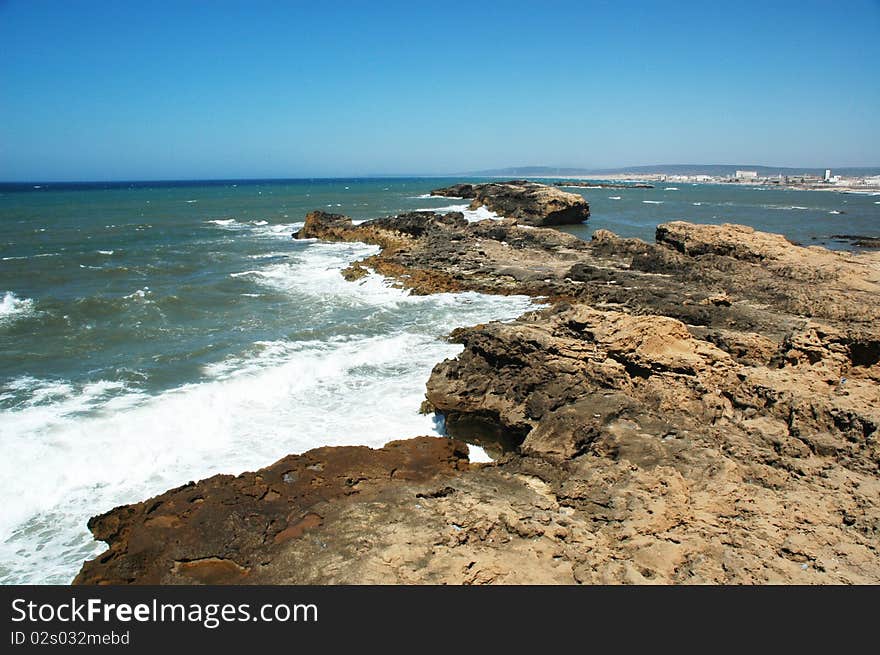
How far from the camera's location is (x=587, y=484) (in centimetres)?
559

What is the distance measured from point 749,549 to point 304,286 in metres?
18.6

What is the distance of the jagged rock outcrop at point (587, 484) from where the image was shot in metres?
4.48

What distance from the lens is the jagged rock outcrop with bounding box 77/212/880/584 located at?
14.7 feet

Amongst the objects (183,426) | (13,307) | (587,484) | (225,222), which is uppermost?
(225,222)

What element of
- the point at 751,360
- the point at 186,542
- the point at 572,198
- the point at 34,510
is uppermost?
the point at 572,198

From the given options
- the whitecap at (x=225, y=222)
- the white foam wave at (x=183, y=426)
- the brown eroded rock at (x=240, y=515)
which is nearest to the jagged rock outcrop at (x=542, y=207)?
the whitecap at (x=225, y=222)

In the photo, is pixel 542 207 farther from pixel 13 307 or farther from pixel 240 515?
pixel 240 515

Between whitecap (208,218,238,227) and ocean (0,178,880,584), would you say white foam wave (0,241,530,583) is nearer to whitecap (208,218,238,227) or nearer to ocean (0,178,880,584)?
ocean (0,178,880,584)

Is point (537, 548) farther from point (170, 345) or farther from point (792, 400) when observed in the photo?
point (170, 345)

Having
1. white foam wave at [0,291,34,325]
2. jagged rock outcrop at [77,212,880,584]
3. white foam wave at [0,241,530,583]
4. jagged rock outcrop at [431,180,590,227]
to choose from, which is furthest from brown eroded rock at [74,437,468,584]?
jagged rock outcrop at [431,180,590,227]

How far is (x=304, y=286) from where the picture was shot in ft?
67.9

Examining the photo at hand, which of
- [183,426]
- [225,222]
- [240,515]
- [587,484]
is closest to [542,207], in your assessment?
[225,222]

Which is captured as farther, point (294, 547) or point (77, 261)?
point (77, 261)

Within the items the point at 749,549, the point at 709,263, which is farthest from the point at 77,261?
the point at 749,549
